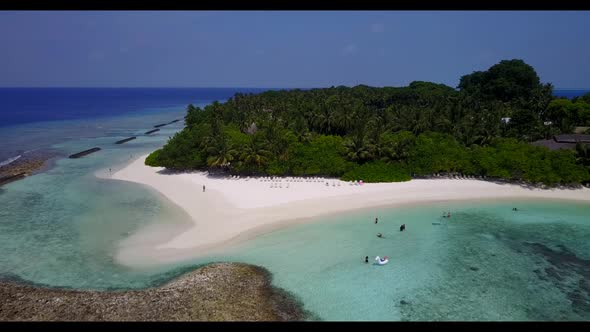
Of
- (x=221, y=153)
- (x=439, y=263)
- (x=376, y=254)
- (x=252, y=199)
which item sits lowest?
(x=439, y=263)

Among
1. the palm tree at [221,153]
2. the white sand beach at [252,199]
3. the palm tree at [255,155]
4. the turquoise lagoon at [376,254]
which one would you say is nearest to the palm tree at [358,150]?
the white sand beach at [252,199]

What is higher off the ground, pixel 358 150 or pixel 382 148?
pixel 382 148

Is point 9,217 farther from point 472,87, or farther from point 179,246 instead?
point 472,87

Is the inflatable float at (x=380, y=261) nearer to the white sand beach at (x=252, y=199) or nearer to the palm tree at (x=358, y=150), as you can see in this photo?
the white sand beach at (x=252, y=199)

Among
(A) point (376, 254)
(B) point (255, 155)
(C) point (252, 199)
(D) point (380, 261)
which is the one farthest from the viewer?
(B) point (255, 155)

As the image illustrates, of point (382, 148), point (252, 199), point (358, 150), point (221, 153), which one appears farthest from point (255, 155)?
point (382, 148)

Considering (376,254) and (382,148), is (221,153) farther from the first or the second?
(376,254)
